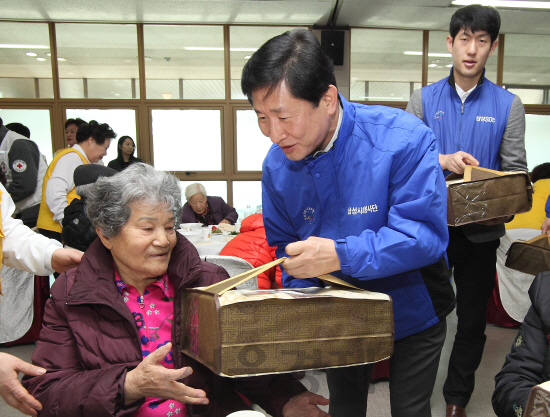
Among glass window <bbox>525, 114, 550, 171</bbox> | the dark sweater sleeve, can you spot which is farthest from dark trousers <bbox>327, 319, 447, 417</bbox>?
glass window <bbox>525, 114, 550, 171</bbox>

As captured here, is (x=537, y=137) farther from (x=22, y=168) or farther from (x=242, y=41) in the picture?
(x=22, y=168)

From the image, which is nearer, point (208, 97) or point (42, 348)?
point (42, 348)

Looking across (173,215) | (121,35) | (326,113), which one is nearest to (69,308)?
(173,215)

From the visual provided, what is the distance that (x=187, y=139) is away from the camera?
6.83 metres

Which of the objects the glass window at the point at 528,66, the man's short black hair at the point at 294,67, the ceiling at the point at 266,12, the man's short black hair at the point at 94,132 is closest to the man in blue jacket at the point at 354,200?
the man's short black hair at the point at 294,67

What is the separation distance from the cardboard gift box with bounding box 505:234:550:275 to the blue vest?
395mm

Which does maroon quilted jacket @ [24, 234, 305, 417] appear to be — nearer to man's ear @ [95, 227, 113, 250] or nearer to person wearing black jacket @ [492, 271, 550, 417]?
man's ear @ [95, 227, 113, 250]

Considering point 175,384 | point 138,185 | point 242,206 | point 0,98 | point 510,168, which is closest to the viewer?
point 175,384

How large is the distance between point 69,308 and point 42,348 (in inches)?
5.1

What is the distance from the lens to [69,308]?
1204mm

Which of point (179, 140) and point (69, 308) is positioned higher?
point (179, 140)

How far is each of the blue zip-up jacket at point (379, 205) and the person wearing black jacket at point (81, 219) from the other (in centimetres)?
123

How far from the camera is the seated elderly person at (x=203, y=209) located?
190 inches

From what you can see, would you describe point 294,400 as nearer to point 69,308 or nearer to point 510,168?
point 69,308
